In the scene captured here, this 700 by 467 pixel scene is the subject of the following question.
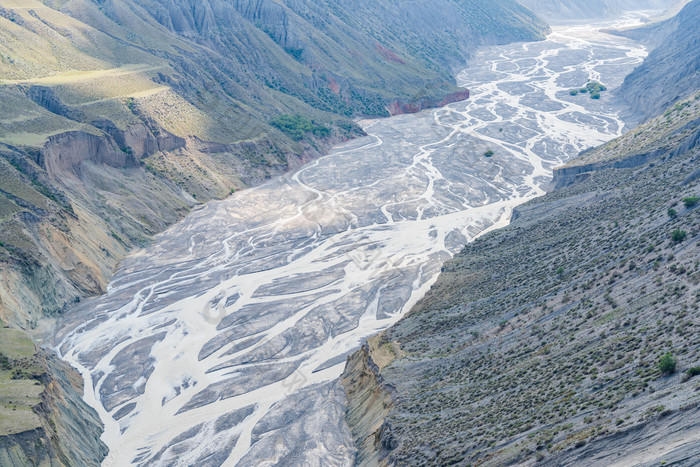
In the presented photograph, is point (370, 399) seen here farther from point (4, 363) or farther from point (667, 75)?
point (667, 75)

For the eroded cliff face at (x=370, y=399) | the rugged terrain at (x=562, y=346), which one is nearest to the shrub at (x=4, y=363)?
the eroded cliff face at (x=370, y=399)

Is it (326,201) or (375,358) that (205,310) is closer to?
(375,358)

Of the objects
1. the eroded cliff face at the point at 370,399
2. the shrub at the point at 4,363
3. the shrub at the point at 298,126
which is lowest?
the eroded cliff face at the point at 370,399

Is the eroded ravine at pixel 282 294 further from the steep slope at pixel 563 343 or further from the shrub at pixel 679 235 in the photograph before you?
the shrub at pixel 679 235

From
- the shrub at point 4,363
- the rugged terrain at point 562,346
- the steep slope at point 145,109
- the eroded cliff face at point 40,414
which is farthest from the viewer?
the steep slope at point 145,109

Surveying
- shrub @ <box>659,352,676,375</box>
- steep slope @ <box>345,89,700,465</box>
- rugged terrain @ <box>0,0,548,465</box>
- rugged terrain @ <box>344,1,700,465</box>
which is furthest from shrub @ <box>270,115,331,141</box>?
shrub @ <box>659,352,676,375</box>

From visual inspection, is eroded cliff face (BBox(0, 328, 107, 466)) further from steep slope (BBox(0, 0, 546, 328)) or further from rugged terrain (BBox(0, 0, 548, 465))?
steep slope (BBox(0, 0, 546, 328))
